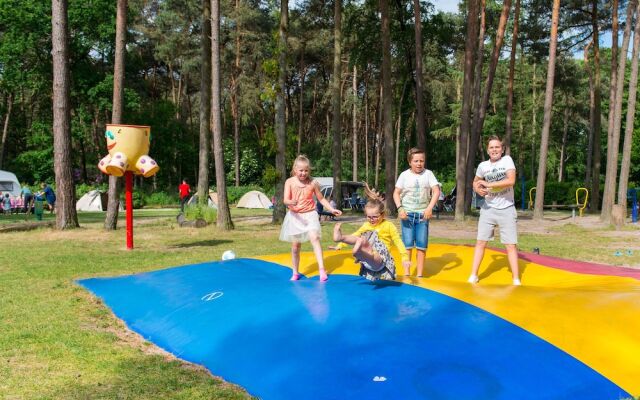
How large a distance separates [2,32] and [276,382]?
1491 inches

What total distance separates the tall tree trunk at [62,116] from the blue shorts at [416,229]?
449 inches

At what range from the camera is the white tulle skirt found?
239 inches

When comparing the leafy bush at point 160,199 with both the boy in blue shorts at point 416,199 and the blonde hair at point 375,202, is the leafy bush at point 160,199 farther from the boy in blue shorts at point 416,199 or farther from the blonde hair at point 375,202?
the blonde hair at point 375,202

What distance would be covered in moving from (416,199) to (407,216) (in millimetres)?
217

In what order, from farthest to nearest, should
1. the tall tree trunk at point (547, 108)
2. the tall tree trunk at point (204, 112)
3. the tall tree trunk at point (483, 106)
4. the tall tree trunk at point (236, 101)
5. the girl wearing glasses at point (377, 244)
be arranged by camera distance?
the tall tree trunk at point (236, 101) < the tall tree trunk at point (483, 106) < the tall tree trunk at point (547, 108) < the tall tree trunk at point (204, 112) < the girl wearing glasses at point (377, 244)

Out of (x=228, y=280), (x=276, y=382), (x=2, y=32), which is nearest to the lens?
(x=276, y=382)

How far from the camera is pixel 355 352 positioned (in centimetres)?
397

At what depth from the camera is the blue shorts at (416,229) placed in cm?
625

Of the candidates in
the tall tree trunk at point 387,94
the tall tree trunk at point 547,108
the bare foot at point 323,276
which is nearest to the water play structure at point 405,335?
the bare foot at point 323,276

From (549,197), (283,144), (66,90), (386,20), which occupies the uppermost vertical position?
(386,20)

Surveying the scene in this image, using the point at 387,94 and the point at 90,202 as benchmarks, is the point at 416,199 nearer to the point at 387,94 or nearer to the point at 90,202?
the point at 387,94

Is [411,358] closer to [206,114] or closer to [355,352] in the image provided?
[355,352]

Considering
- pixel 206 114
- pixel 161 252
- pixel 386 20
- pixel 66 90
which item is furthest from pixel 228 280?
pixel 386 20

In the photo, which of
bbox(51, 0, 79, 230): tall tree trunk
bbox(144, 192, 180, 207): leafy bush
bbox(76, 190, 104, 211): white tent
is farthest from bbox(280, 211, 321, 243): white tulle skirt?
bbox(144, 192, 180, 207): leafy bush
